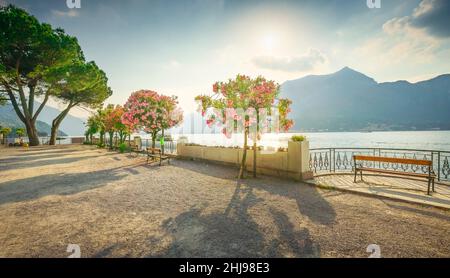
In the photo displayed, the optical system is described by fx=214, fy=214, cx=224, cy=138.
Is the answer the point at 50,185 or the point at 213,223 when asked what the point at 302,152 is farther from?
the point at 50,185

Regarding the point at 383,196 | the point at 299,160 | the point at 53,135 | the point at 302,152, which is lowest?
the point at 383,196

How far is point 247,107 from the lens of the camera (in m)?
9.48

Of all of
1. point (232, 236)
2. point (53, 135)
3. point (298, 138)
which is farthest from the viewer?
point (53, 135)

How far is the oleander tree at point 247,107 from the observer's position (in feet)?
30.8

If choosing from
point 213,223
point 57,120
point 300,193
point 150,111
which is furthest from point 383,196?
point 57,120

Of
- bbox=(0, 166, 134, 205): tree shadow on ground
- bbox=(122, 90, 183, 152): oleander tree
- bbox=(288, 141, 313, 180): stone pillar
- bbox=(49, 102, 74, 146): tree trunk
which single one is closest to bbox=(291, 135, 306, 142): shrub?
bbox=(288, 141, 313, 180): stone pillar

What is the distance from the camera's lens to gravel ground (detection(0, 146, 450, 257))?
3.75 m

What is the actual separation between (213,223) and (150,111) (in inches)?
541

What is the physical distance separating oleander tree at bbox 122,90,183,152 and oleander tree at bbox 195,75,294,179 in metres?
7.68

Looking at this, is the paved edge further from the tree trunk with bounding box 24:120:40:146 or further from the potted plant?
the tree trunk with bounding box 24:120:40:146

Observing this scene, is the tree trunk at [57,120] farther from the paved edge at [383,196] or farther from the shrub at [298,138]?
the paved edge at [383,196]
